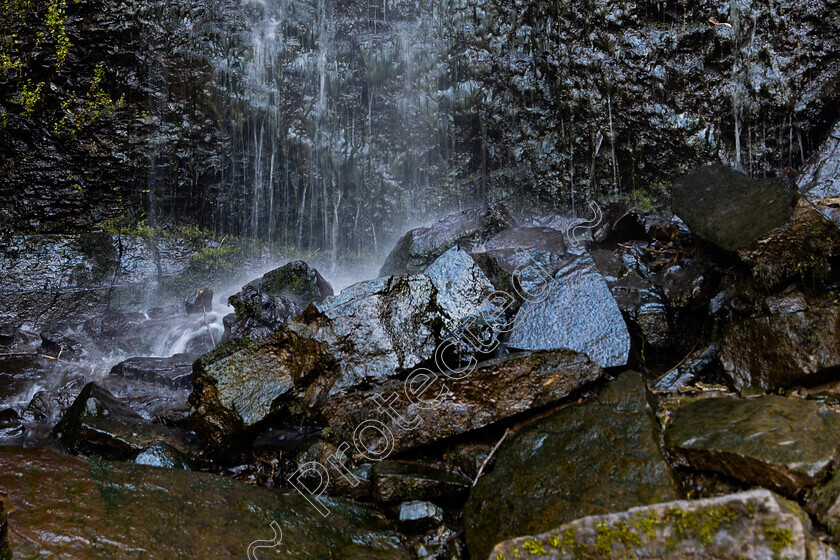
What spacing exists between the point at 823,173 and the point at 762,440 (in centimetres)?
428

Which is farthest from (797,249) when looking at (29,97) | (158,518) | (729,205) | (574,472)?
Answer: (29,97)

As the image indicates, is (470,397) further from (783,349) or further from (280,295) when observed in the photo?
(280,295)

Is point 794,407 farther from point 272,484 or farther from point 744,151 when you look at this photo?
point 744,151

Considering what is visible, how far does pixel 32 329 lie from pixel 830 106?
38.3 ft

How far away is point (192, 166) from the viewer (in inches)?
387

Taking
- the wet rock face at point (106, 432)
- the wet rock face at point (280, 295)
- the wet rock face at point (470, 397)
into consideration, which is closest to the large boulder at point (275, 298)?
the wet rock face at point (280, 295)

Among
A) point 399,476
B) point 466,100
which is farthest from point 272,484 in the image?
point 466,100

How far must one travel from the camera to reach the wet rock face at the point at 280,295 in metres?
6.34

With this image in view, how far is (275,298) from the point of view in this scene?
6.47m

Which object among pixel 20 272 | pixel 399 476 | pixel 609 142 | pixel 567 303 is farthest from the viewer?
pixel 20 272

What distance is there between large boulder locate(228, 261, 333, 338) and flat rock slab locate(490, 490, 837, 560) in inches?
181

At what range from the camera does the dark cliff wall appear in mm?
7125

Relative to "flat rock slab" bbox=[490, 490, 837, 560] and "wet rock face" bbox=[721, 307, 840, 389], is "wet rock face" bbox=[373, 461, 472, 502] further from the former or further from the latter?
"wet rock face" bbox=[721, 307, 840, 389]

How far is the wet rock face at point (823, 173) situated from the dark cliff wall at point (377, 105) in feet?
5.04
